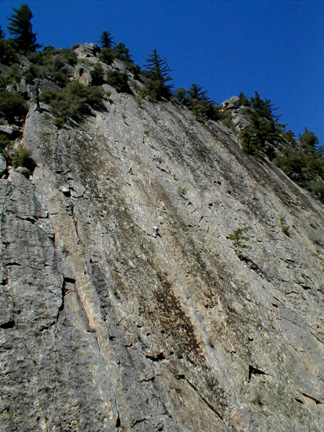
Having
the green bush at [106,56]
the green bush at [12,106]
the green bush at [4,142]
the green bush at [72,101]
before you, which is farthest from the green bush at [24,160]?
the green bush at [106,56]

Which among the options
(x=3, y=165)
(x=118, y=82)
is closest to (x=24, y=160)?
(x=3, y=165)

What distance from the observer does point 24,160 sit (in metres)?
12.1

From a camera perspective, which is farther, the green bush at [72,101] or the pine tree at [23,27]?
the pine tree at [23,27]

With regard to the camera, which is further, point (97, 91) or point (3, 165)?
point (97, 91)

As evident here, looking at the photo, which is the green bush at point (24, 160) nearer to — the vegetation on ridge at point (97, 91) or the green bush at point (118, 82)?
the vegetation on ridge at point (97, 91)

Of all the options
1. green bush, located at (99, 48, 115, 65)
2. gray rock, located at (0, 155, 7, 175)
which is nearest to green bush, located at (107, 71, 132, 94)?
green bush, located at (99, 48, 115, 65)

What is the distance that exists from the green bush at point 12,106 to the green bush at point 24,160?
4.84 meters

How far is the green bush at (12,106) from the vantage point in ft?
52.0

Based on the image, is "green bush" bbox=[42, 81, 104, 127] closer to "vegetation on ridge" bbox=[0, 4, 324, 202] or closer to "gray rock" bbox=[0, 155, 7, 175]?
"vegetation on ridge" bbox=[0, 4, 324, 202]

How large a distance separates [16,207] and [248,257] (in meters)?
9.84

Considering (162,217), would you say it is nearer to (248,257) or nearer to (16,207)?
(248,257)

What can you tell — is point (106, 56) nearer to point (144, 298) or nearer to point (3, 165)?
point (3, 165)

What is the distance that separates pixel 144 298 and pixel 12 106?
12708 mm

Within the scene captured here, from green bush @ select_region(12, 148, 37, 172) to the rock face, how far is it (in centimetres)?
35
